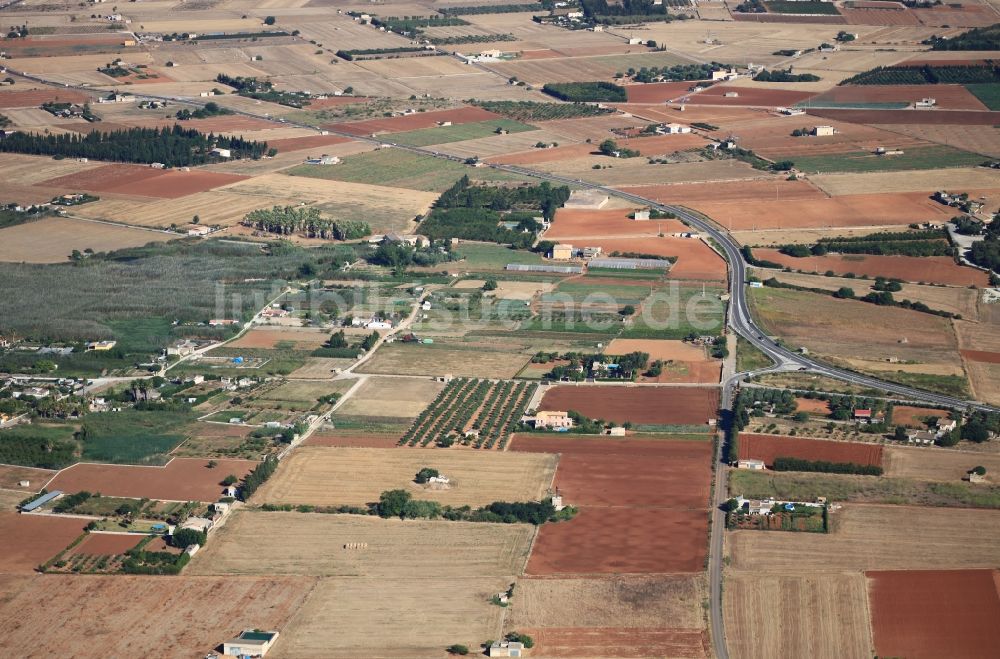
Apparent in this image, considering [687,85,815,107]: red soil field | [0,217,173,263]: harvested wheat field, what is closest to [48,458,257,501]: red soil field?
[0,217,173,263]: harvested wheat field

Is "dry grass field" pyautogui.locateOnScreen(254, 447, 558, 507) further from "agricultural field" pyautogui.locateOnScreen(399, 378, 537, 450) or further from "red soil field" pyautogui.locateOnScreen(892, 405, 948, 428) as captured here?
"red soil field" pyautogui.locateOnScreen(892, 405, 948, 428)

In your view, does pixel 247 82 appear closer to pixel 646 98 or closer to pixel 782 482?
pixel 646 98

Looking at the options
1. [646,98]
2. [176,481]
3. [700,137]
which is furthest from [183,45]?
[176,481]

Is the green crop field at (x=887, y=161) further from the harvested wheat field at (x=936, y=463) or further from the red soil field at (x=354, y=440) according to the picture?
the red soil field at (x=354, y=440)

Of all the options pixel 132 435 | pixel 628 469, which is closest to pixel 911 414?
pixel 628 469

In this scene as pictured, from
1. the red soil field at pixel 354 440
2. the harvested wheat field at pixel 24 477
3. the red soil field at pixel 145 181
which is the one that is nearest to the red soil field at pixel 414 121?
the red soil field at pixel 145 181
